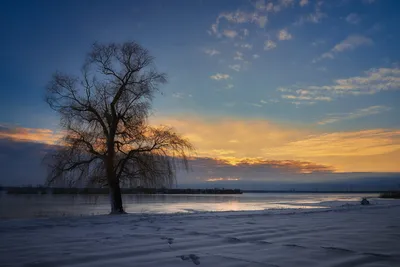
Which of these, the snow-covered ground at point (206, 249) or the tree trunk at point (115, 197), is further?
the tree trunk at point (115, 197)

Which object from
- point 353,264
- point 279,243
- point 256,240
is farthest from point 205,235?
point 353,264

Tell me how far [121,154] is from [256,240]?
12.2 meters

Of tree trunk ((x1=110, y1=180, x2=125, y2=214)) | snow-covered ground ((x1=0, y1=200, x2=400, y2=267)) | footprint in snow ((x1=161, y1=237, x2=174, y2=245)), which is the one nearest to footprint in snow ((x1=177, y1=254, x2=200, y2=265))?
snow-covered ground ((x1=0, y1=200, x2=400, y2=267))

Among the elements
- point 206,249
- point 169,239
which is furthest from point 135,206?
point 206,249

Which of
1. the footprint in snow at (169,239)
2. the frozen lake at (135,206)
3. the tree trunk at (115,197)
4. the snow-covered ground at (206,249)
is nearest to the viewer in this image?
the snow-covered ground at (206,249)

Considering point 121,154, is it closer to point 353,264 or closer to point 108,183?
point 108,183

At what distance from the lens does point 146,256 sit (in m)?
5.48

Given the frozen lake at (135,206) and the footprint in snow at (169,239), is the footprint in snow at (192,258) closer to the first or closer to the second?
the footprint in snow at (169,239)

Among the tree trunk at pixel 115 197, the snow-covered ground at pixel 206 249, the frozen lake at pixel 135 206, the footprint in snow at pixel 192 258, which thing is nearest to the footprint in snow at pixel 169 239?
the snow-covered ground at pixel 206 249

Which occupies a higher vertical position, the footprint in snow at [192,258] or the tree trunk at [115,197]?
the tree trunk at [115,197]

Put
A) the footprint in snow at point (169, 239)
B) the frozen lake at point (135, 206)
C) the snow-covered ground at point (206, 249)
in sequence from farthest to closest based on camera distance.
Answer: the frozen lake at point (135, 206) → the footprint in snow at point (169, 239) → the snow-covered ground at point (206, 249)

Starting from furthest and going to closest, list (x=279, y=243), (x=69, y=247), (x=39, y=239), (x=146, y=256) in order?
(x=39, y=239), (x=279, y=243), (x=69, y=247), (x=146, y=256)

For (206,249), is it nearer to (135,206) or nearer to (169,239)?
(169,239)

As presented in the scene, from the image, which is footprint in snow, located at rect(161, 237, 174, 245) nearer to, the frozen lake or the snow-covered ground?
the snow-covered ground
